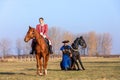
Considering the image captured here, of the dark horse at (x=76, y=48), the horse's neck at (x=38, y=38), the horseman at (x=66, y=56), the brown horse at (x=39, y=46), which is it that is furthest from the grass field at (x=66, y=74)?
the horse's neck at (x=38, y=38)

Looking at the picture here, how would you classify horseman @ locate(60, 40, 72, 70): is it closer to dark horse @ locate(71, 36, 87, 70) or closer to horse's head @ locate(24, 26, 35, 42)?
dark horse @ locate(71, 36, 87, 70)

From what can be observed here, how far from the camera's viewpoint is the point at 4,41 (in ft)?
449

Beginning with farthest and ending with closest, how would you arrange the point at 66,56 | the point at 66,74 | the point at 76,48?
the point at 66,56 < the point at 76,48 < the point at 66,74

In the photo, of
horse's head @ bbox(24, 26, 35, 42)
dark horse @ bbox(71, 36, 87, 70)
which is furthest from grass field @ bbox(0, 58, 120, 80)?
horse's head @ bbox(24, 26, 35, 42)

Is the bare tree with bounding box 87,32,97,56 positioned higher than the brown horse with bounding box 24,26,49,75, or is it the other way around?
the bare tree with bounding box 87,32,97,56

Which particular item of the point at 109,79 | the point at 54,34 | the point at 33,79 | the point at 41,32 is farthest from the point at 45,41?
the point at 54,34

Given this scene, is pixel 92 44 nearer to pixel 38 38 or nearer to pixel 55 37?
pixel 55 37

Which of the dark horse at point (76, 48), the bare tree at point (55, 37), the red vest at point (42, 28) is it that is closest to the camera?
the red vest at point (42, 28)

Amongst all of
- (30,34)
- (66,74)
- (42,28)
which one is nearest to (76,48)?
(66,74)

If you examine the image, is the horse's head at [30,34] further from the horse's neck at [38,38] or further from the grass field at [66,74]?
the grass field at [66,74]

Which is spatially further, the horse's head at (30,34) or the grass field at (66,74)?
the horse's head at (30,34)

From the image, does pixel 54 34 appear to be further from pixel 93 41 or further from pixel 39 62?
pixel 39 62

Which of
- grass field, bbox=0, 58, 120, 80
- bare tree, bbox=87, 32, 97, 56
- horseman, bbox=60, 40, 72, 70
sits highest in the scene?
bare tree, bbox=87, 32, 97, 56

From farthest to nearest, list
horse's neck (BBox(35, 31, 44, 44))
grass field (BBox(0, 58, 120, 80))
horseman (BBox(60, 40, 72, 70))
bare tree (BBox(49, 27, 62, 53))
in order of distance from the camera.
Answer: bare tree (BBox(49, 27, 62, 53)) < horseman (BBox(60, 40, 72, 70)) < horse's neck (BBox(35, 31, 44, 44)) < grass field (BBox(0, 58, 120, 80))
